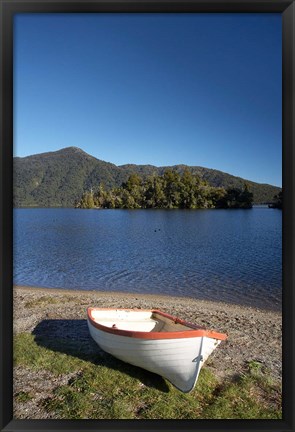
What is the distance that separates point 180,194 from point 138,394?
49.0m

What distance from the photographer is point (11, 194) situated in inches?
75.0

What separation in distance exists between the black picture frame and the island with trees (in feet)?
162

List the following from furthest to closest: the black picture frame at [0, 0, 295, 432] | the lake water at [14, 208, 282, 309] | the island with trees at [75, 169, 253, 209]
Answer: the island with trees at [75, 169, 253, 209]
the lake water at [14, 208, 282, 309]
the black picture frame at [0, 0, 295, 432]

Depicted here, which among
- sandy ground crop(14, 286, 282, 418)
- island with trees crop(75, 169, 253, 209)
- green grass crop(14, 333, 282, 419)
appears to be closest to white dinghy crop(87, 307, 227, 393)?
green grass crop(14, 333, 282, 419)

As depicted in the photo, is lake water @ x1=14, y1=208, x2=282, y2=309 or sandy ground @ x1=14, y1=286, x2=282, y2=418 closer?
sandy ground @ x1=14, y1=286, x2=282, y2=418

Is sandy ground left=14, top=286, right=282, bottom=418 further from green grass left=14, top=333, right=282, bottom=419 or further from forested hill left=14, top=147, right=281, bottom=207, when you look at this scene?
forested hill left=14, top=147, right=281, bottom=207

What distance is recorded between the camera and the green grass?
3.08 m

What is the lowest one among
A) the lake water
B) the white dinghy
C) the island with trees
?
the lake water

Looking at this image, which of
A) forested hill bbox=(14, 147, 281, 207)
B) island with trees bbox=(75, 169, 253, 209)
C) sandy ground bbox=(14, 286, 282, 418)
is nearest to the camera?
sandy ground bbox=(14, 286, 282, 418)

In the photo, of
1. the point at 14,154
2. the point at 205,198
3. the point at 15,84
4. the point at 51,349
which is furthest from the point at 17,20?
the point at 205,198

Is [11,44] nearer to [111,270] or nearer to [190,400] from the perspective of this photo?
[190,400]

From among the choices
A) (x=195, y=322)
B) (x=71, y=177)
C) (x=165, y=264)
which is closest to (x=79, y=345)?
(x=195, y=322)

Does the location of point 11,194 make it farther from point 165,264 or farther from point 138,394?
point 165,264

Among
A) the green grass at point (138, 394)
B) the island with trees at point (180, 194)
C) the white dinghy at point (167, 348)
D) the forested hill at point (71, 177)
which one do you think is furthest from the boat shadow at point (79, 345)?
the forested hill at point (71, 177)
